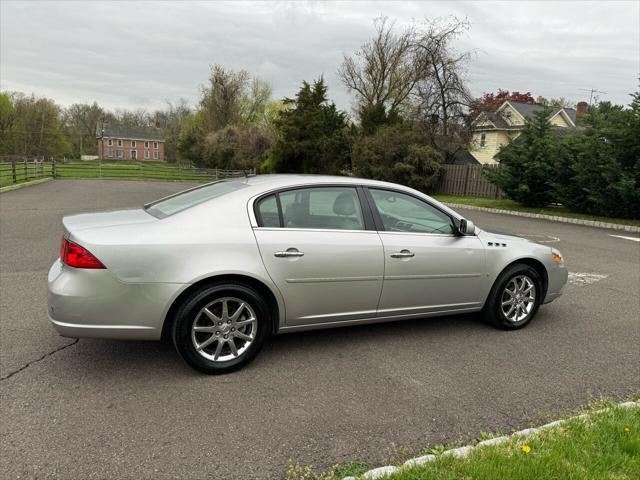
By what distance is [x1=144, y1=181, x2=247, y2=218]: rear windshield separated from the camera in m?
3.96

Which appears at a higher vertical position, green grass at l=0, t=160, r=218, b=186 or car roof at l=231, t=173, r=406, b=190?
car roof at l=231, t=173, r=406, b=190

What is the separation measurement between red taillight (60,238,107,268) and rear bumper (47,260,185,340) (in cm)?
4

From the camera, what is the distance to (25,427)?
290 cm

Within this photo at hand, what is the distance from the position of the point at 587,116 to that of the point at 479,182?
8.77 m

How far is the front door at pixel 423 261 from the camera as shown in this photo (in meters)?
4.25

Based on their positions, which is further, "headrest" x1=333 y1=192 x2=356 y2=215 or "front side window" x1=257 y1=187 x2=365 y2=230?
"headrest" x1=333 y1=192 x2=356 y2=215

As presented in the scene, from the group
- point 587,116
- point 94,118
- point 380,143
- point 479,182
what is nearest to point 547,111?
point 587,116

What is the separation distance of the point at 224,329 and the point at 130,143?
324 feet

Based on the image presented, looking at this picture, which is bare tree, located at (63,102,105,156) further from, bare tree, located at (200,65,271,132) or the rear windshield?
the rear windshield

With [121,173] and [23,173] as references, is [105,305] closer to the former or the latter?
[23,173]

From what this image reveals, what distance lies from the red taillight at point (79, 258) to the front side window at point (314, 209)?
1.24 m

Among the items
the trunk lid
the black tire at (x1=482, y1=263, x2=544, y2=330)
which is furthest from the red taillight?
the black tire at (x1=482, y1=263, x2=544, y2=330)

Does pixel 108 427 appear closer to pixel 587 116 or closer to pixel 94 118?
pixel 587 116

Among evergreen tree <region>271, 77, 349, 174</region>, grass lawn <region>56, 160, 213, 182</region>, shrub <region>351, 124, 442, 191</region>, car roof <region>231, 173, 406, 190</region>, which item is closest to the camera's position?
car roof <region>231, 173, 406, 190</region>
